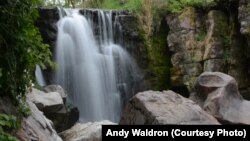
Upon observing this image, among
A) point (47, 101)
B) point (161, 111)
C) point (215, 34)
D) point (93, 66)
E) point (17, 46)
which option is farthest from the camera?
point (215, 34)

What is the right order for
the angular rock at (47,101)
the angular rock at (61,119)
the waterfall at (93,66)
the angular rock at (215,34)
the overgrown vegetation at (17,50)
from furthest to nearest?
the angular rock at (215,34), the waterfall at (93,66), the angular rock at (61,119), the angular rock at (47,101), the overgrown vegetation at (17,50)

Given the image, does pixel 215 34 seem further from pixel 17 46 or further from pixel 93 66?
pixel 17 46

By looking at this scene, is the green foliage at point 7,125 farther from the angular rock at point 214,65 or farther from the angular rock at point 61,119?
the angular rock at point 214,65

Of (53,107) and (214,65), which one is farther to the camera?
(214,65)

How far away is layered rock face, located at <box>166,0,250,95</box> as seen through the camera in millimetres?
12523

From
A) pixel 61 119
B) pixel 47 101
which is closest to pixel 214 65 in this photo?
pixel 61 119

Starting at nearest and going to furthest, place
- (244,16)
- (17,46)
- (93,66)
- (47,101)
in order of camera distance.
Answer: (17,46), (47,101), (244,16), (93,66)

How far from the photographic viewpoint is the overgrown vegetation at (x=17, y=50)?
3.54 metres
